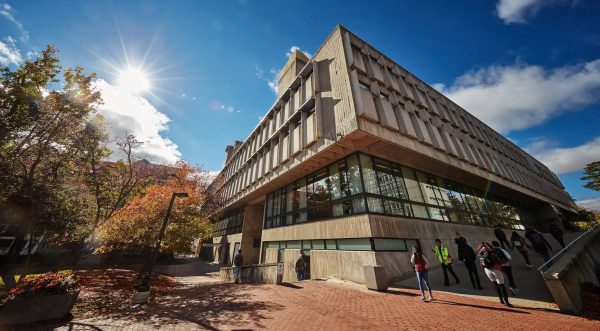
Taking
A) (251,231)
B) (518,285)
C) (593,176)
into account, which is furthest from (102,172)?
(593,176)

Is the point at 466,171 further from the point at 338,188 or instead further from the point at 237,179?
the point at 237,179

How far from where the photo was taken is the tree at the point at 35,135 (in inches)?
493

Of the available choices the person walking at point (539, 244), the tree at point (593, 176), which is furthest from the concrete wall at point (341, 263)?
the tree at point (593, 176)

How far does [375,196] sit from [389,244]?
8.90 feet

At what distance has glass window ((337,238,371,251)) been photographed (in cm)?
1158

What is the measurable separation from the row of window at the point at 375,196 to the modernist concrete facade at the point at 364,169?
84 mm

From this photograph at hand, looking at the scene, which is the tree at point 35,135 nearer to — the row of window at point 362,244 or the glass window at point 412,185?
the row of window at point 362,244

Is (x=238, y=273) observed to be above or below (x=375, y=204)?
below

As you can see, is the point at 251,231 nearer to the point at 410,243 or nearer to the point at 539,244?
the point at 410,243

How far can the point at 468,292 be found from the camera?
8492mm

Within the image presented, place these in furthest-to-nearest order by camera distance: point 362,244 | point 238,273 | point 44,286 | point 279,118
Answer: point 279,118, point 238,273, point 362,244, point 44,286

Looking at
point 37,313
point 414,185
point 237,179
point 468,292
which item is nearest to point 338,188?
point 414,185

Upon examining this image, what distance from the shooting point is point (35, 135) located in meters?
13.3

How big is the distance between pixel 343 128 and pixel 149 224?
1501cm
